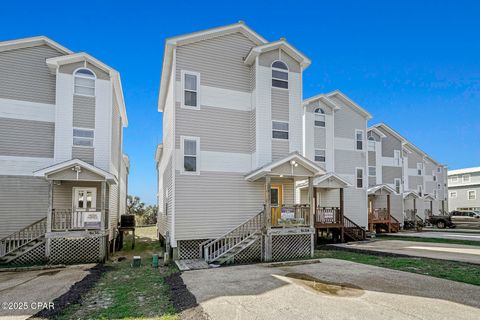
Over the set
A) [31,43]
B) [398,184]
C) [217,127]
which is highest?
[31,43]

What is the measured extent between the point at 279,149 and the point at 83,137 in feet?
31.4

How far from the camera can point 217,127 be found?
14273 millimetres

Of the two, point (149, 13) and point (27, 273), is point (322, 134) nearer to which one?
point (149, 13)

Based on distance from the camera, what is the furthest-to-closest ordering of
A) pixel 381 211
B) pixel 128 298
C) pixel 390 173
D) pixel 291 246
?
pixel 390 173 < pixel 381 211 < pixel 291 246 < pixel 128 298

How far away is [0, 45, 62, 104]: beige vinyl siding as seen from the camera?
14.1m

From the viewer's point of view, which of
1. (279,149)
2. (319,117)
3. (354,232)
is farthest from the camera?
(319,117)

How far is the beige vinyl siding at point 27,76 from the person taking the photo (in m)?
14.1

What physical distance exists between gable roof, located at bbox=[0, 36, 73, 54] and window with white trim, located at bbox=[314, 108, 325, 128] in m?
15.5

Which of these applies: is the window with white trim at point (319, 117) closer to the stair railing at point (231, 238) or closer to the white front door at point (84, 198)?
the stair railing at point (231, 238)

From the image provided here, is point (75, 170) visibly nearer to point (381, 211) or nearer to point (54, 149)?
point (54, 149)

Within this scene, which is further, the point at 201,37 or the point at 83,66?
the point at 83,66

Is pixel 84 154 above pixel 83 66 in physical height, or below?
below

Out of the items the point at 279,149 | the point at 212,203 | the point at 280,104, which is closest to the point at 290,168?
the point at 279,149

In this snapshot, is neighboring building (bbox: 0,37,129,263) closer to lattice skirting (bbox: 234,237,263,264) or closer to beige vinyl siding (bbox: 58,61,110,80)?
beige vinyl siding (bbox: 58,61,110,80)
